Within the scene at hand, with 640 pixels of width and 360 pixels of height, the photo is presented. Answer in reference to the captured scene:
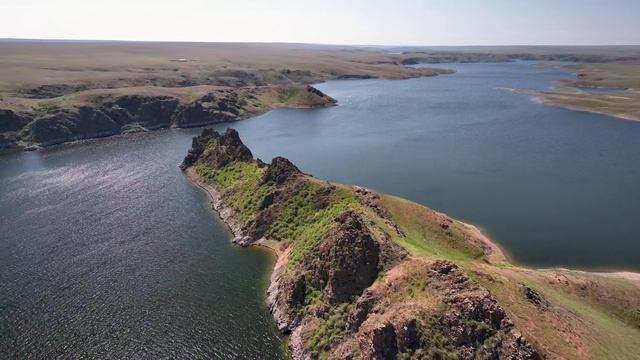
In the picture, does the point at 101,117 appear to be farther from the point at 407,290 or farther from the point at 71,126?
the point at 407,290

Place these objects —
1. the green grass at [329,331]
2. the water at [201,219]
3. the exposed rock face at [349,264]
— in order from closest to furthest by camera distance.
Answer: the green grass at [329,331]
the exposed rock face at [349,264]
the water at [201,219]

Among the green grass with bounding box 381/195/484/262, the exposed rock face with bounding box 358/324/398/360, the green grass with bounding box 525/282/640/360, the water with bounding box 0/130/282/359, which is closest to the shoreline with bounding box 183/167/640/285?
the water with bounding box 0/130/282/359

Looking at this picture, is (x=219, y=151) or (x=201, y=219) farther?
(x=219, y=151)

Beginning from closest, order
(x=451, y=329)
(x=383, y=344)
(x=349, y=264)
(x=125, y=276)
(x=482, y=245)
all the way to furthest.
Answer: (x=451, y=329) < (x=383, y=344) < (x=349, y=264) < (x=125, y=276) < (x=482, y=245)

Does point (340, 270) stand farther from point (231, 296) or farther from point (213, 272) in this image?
point (213, 272)

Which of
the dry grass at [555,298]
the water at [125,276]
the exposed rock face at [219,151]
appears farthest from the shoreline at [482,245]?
the exposed rock face at [219,151]

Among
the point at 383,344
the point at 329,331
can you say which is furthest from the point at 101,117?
the point at 383,344

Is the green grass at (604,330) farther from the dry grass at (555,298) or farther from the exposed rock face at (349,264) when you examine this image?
the exposed rock face at (349,264)

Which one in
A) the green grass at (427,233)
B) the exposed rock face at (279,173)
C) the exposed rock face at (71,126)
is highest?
the exposed rock face at (279,173)
